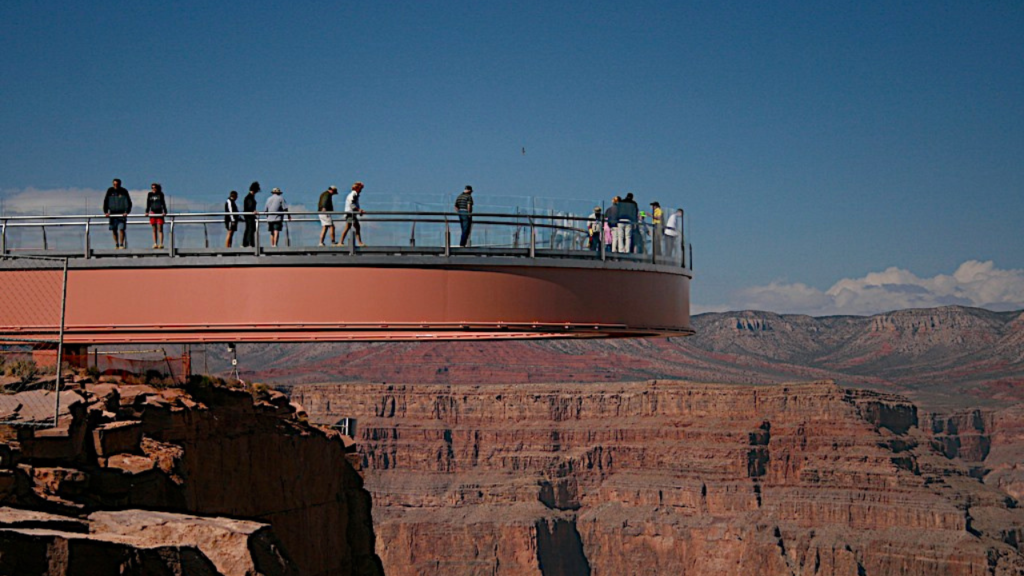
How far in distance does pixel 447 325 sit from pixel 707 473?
179099 millimetres

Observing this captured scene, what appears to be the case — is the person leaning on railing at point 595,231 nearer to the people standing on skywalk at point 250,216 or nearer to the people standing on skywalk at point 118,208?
the people standing on skywalk at point 250,216

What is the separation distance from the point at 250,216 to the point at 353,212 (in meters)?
2.03

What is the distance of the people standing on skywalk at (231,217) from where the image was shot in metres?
25.9

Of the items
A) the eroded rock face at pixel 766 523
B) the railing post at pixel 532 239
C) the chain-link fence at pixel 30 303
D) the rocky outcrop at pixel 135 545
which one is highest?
the railing post at pixel 532 239

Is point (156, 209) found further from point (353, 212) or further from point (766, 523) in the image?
point (766, 523)

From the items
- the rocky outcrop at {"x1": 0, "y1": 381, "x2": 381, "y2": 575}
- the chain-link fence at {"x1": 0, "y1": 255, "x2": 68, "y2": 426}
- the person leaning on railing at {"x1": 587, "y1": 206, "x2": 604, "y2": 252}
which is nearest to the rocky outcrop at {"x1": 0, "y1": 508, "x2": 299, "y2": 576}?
the rocky outcrop at {"x1": 0, "y1": 381, "x2": 381, "y2": 575}

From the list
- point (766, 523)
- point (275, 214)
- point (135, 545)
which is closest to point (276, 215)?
point (275, 214)

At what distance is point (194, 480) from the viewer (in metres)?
27.8

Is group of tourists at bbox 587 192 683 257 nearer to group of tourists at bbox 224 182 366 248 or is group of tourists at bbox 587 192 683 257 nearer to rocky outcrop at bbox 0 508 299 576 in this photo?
group of tourists at bbox 224 182 366 248

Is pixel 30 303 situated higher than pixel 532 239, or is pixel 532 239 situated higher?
pixel 532 239

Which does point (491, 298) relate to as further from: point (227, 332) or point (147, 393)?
point (147, 393)

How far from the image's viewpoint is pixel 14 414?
70.5ft

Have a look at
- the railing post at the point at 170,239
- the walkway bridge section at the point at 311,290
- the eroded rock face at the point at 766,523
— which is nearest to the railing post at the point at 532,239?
the walkway bridge section at the point at 311,290

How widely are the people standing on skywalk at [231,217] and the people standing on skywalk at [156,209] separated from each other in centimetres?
117
